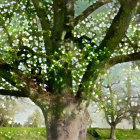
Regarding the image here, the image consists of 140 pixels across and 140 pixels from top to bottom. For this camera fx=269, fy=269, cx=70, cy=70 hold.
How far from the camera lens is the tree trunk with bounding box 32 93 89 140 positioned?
9.59 meters

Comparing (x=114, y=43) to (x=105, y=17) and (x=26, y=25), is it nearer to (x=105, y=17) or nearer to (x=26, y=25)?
(x=26, y=25)

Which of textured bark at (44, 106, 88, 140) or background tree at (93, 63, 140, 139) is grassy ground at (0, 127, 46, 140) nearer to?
background tree at (93, 63, 140, 139)

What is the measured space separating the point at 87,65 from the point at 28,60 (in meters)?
2.13

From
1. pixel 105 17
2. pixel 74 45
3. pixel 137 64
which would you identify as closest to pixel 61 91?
pixel 74 45

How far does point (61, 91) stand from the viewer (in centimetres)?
979

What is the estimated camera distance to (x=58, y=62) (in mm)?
8664

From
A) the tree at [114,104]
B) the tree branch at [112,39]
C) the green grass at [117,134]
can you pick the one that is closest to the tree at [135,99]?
the tree at [114,104]

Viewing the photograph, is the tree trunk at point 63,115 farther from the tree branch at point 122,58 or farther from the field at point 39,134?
the field at point 39,134

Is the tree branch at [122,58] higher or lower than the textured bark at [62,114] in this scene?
higher

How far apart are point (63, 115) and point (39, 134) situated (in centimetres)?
1551

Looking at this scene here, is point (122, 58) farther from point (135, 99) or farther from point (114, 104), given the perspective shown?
point (135, 99)

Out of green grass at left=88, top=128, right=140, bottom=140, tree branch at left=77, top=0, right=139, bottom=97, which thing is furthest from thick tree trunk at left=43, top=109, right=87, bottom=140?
green grass at left=88, top=128, right=140, bottom=140

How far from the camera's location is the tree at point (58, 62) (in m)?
9.16

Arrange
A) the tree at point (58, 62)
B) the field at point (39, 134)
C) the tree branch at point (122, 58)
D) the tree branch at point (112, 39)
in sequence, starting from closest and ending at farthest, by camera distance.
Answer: the tree at point (58, 62) → the tree branch at point (112, 39) → the tree branch at point (122, 58) → the field at point (39, 134)
